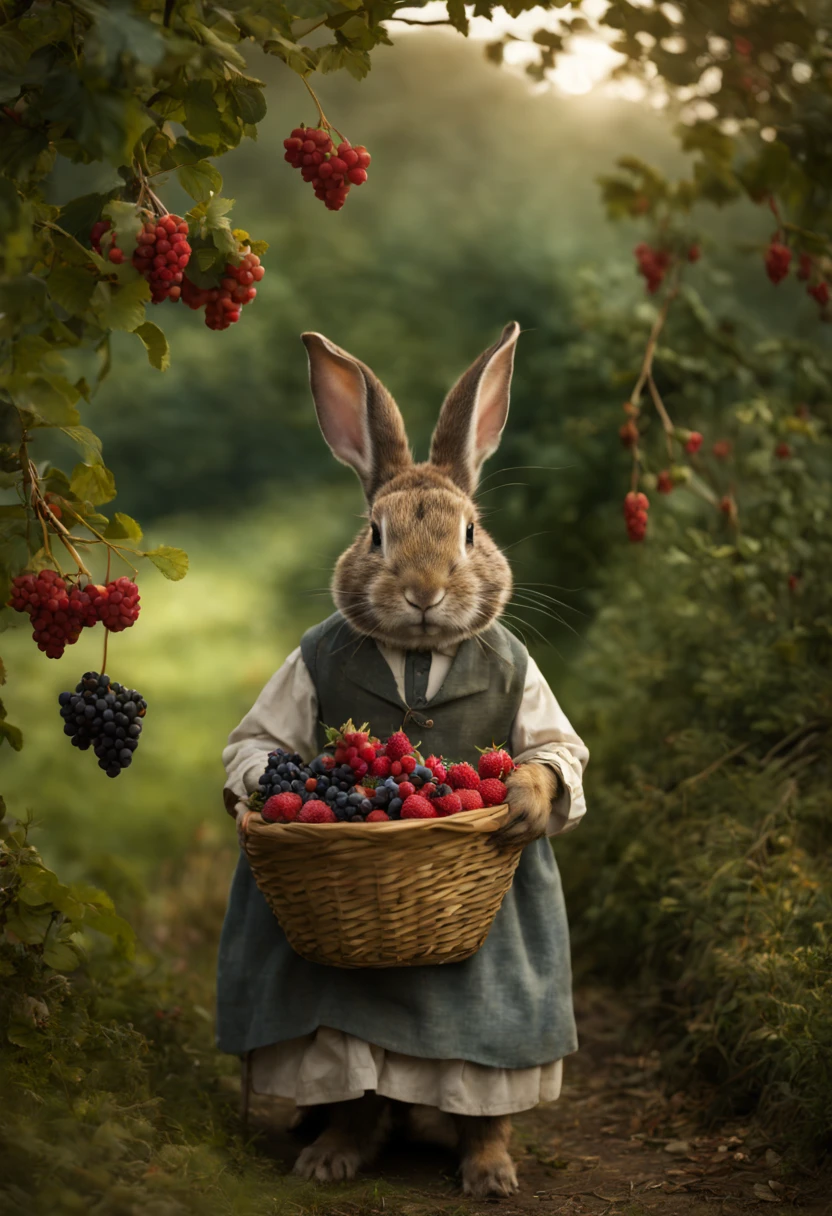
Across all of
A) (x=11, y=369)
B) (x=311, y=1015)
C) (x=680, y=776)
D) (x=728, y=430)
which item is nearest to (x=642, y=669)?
(x=680, y=776)

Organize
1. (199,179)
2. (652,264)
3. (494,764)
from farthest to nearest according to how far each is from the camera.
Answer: (652,264) → (494,764) → (199,179)

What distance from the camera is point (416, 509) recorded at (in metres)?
3.16

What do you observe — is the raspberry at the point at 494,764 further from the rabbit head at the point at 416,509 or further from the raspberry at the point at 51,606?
the raspberry at the point at 51,606

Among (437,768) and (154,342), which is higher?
(154,342)

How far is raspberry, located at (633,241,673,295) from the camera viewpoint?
4.75 metres

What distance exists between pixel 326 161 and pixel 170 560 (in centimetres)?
95

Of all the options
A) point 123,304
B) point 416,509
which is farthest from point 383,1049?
point 123,304

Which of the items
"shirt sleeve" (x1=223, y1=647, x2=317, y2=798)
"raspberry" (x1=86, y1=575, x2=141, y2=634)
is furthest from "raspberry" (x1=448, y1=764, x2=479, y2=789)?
"raspberry" (x1=86, y1=575, x2=141, y2=634)

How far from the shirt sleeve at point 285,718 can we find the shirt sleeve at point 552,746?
567 mm

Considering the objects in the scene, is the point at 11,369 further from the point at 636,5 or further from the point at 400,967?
the point at 636,5

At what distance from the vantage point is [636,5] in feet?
12.6

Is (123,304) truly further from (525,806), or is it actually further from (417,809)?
(525,806)

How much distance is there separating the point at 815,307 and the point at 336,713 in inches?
142

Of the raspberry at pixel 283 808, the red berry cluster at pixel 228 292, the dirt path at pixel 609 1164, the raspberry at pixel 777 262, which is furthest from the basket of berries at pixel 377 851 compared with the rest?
the raspberry at pixel 777 262
